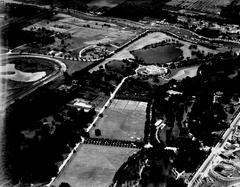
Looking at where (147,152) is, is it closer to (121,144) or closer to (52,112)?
(121,144)

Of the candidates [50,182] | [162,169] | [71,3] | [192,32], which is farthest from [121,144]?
[71,3]

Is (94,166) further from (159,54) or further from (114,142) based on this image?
(159,54)

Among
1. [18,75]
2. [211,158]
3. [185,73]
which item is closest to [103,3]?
[185,73]

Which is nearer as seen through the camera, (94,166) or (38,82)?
(94,166)

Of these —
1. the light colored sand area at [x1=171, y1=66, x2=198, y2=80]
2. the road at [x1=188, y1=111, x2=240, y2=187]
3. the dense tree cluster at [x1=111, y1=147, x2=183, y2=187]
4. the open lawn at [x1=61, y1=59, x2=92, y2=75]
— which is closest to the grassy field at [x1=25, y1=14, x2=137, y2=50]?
the open lawn at [x1=61, y1=59, x2=92, y2=75]

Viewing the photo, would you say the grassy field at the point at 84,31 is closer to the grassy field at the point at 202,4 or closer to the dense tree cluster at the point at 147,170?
the grassy field at the point at 202,4

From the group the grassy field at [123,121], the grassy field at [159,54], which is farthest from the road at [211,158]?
the grassy field at [159,54]

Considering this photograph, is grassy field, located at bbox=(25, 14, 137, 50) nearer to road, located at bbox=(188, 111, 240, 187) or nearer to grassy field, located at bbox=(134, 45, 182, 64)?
grassy field, located at bbox=(134, 45, 182, 64)

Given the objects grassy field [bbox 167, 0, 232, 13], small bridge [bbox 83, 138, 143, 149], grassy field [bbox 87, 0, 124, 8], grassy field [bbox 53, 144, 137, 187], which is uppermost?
grassy field [bbox 167, 0, 232, 13]
